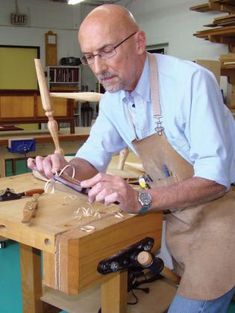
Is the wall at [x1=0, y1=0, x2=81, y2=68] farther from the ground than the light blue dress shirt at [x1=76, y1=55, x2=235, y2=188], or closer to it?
farther from the ground

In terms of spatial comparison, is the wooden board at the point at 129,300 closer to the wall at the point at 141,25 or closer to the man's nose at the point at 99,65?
the man's nose at the point at 99,65

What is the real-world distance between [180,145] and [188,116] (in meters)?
0.11

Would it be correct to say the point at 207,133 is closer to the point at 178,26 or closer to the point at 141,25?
the point at 178,26

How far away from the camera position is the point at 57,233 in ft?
3.27

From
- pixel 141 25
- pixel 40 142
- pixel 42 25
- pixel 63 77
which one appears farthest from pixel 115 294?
pixel 42 25

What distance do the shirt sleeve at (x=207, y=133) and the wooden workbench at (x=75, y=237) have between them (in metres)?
0.21

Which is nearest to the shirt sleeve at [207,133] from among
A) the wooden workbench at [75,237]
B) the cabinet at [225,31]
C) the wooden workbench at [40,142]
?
the wooden workbench at [75,237]

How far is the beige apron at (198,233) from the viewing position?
1258 mm

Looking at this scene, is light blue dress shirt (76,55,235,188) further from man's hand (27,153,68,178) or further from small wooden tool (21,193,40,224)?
small wooden tool (21,193,40,224)

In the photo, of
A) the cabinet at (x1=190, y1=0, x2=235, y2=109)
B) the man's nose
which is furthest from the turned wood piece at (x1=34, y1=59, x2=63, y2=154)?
the cabinet at (x1=190, y1=0, x2=235, y2=109)

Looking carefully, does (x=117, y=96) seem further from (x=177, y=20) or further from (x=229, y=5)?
(x=177, y=20)

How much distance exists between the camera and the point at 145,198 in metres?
1.13

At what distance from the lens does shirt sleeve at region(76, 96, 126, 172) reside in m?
1.51

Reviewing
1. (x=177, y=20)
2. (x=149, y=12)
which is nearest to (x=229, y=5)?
(x=177, y=20)
